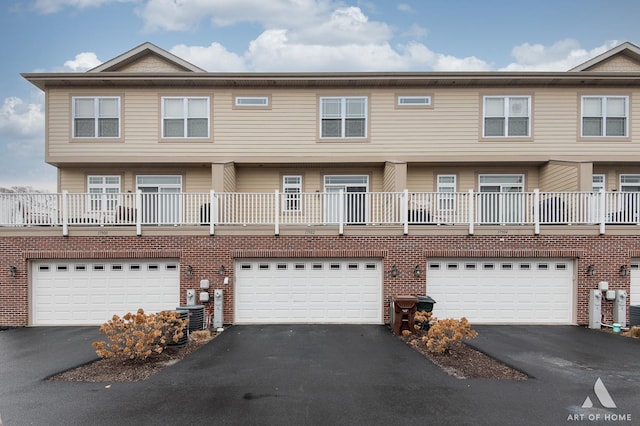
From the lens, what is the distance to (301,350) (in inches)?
308

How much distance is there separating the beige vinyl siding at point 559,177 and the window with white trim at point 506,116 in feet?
5.32

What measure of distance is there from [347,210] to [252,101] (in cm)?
620

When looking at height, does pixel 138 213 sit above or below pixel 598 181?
below

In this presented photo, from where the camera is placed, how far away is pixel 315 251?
10141 mm


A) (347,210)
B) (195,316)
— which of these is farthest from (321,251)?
(195,316)

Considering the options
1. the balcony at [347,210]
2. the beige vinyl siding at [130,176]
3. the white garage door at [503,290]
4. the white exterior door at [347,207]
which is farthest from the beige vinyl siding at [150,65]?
the white garage door at [503,290]

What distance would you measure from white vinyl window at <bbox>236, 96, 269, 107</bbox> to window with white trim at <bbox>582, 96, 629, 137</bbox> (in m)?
12.6

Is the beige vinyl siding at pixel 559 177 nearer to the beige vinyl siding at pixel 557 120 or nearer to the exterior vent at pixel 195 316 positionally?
the beige vinyl siding at pixel 557 120

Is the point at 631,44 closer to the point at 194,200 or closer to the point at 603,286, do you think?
the point at 603,286

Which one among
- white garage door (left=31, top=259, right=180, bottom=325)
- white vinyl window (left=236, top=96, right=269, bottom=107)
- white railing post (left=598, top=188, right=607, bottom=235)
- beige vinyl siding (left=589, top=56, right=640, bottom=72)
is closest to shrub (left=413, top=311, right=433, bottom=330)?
white railing post (left=598, top=188, right=607, bottom=235)

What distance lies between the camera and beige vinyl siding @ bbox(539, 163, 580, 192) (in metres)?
11.9

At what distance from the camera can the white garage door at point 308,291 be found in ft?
33.6

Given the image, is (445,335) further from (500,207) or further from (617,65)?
(617,65)

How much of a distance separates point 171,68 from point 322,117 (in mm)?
6602
